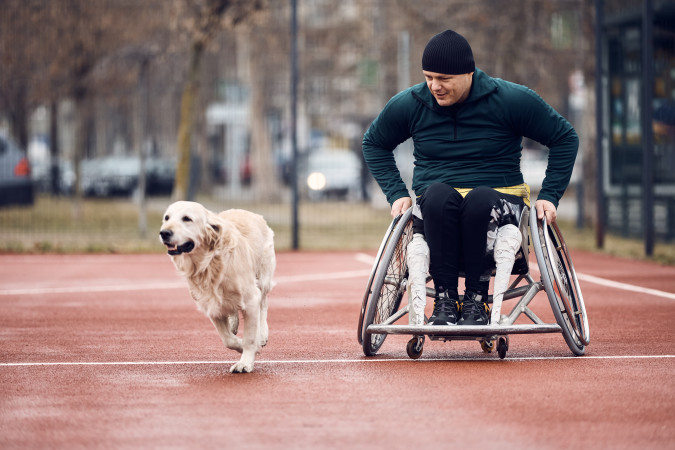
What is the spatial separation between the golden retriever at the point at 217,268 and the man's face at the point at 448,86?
55.9 inches

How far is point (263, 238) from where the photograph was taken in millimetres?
7883

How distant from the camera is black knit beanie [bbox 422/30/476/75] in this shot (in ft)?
22.7

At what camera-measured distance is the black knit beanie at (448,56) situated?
6.91 meters

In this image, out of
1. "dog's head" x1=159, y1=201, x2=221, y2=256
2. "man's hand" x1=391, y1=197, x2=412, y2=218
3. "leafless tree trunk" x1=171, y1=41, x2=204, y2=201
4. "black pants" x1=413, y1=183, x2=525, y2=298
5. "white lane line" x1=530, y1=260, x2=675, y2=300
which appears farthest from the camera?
"leafless tree trunk" x1=171, y1=41, x2=204, y2=201

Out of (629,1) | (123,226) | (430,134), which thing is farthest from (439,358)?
(123,226)

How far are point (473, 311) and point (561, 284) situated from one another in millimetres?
511

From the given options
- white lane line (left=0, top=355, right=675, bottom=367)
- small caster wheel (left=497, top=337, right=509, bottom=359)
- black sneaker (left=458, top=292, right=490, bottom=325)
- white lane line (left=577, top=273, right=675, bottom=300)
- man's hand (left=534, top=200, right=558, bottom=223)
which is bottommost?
white lane line (left=577, top=273, right=675, bottom=300)

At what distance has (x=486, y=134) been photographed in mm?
7133

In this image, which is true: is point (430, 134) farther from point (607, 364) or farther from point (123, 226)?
→ point (123, 226)

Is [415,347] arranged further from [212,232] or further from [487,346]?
[212,232]

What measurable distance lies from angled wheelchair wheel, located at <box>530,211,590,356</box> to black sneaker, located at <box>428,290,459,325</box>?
523 mm

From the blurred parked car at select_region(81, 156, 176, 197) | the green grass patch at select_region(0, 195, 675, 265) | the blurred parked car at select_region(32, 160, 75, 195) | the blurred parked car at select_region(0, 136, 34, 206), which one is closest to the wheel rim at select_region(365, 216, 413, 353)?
the green grass patch at select_region(0, 195, 675, 265)

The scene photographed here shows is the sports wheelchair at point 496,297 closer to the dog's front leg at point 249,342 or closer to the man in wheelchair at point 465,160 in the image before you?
the man in wheelchair at point 465,160

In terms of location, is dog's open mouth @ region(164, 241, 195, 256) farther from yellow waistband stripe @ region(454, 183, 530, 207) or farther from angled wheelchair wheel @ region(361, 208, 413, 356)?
yellow waistband stripe @ region(454, 183, 530, 207)
